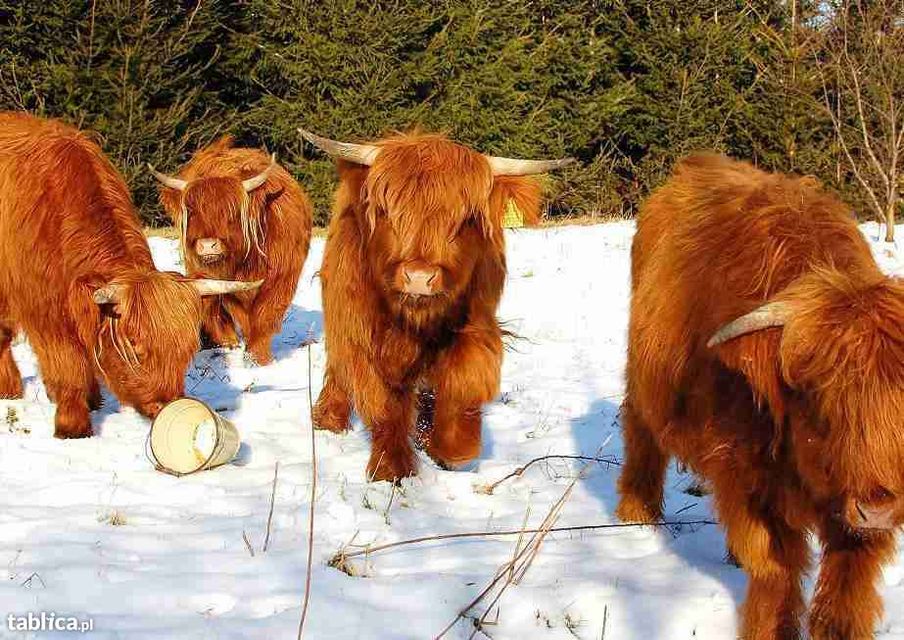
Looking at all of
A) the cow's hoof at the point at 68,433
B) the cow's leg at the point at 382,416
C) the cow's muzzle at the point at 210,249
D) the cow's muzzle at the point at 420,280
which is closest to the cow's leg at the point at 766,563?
the cow's muzzle at the point at 420,280

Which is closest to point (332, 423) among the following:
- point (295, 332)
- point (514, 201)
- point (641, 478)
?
point (514, 201)

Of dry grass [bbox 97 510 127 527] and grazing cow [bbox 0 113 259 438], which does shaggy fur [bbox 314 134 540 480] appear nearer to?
grazing cow [bbox 0 113 259 438]

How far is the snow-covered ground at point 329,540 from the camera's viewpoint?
259 centimetres

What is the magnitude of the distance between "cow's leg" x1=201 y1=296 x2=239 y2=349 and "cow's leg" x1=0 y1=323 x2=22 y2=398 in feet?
6.57

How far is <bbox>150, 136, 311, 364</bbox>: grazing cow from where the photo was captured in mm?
7480

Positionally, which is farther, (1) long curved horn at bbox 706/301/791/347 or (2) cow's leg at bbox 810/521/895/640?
(2) cow's leg at bbox 810/521/895/640

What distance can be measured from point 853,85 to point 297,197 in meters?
11.1

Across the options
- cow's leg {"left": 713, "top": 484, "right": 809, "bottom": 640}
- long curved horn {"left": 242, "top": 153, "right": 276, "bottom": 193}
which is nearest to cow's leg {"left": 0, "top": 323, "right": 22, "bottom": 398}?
long curved horn {"left": 242, "top": 153, "right": 276, "bottom": 193}

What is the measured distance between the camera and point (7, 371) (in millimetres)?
5832

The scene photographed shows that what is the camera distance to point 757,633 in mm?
2621

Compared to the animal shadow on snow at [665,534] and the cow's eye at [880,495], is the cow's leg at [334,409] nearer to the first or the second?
the animal shadow on snow at [665,534]

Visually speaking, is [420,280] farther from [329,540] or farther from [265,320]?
[265,320]

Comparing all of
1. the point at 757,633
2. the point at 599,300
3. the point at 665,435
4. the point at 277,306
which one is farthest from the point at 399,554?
the point at 599,300

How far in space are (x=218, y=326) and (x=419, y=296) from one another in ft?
14.7
